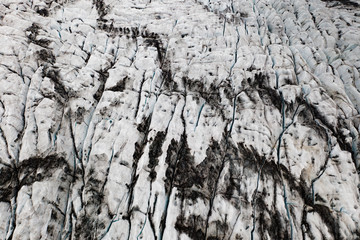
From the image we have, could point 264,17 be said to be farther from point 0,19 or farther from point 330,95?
point 0,19

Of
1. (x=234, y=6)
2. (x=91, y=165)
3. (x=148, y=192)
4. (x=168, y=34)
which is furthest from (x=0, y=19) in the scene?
(x=234, y=6)

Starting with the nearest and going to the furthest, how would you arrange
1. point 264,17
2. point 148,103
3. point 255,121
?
point 255,121 < point 148,103 < point 264,17

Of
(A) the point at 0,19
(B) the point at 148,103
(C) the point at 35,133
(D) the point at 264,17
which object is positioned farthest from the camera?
(D) the point at 264,17

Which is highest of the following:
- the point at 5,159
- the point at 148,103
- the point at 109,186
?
the point at 148,103

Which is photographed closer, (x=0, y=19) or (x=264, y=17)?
(x=0, y=19)

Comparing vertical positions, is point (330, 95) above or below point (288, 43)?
below

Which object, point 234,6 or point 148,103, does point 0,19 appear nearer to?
point 148,103

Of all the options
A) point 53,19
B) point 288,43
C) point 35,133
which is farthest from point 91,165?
point 288,43
